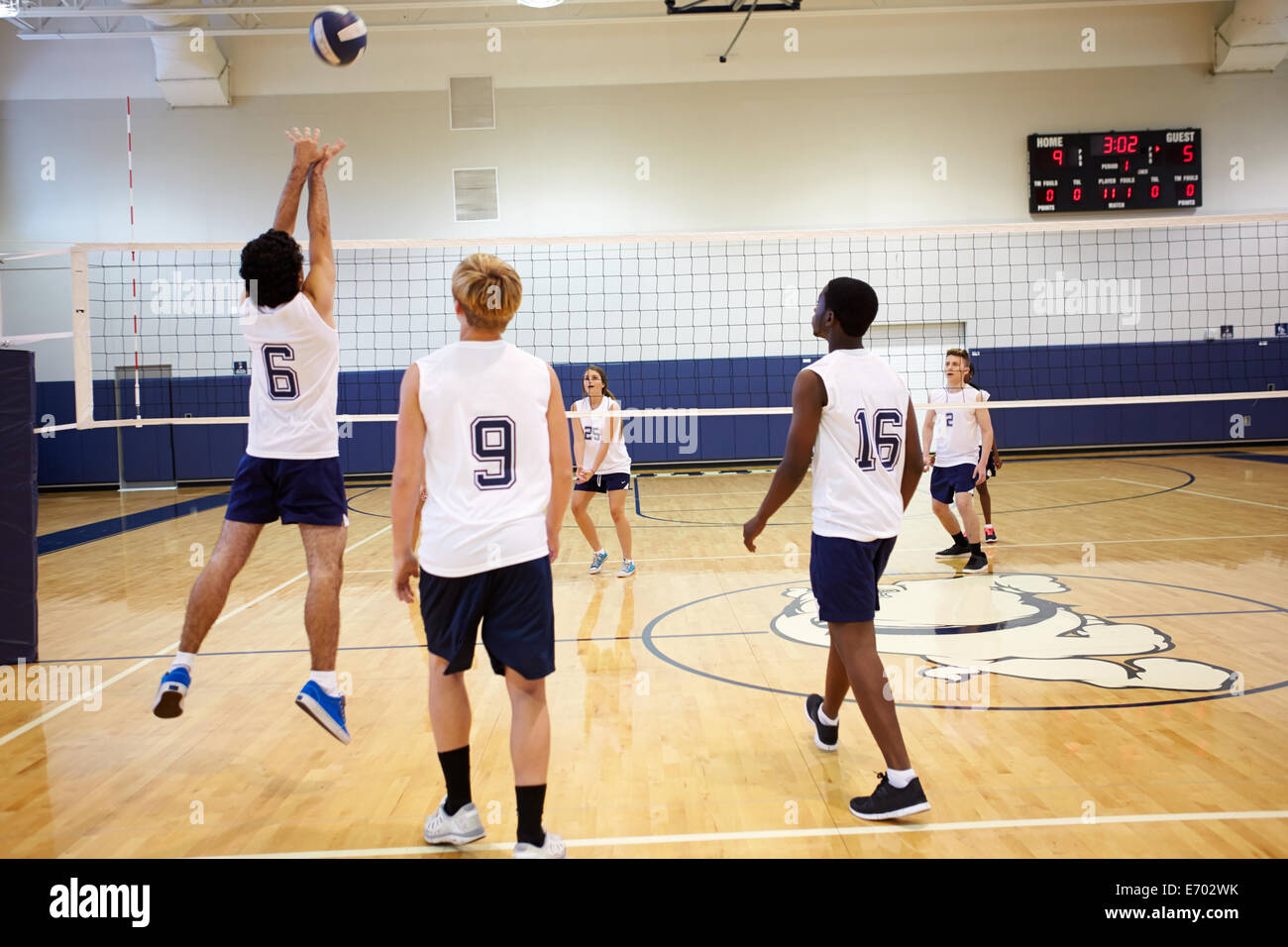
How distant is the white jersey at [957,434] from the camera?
780 centimetres

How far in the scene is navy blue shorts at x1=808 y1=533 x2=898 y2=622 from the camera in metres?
3.17

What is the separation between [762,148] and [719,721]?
1420 centimetres

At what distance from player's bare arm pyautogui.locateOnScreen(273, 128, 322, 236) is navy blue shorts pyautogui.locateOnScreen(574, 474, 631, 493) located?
14.0 feet

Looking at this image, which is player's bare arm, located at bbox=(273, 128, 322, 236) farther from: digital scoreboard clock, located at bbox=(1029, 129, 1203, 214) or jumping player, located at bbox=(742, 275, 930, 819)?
digital scoreboard clock, located at bbox=(1029, 129, 1203, 214)

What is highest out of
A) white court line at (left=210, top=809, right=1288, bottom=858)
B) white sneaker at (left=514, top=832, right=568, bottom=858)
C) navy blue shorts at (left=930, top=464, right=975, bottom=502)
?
navy blue shorts at (left=930, top=464, right=975, bottom=502)

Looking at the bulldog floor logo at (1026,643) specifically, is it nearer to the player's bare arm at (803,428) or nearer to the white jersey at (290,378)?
the player's bare arm at (803,428)

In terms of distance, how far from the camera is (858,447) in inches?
127

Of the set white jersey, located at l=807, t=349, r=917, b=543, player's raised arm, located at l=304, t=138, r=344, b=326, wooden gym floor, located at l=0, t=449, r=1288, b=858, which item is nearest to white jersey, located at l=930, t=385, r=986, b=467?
wooden gym floor, located at l=0, t=449, r=1288, b=858

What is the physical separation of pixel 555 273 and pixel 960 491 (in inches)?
403

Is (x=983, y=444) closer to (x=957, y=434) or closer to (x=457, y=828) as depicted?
(x=957, y=434)

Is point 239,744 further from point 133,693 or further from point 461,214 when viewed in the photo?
point 461,214

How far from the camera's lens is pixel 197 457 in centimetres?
1639

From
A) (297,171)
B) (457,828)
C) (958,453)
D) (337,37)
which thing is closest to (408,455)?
(457,828)
